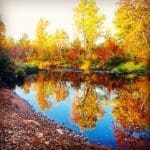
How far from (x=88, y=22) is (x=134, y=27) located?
15.5 inches

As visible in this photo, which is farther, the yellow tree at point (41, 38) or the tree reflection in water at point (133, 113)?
the yellow tree at point (41, 38)

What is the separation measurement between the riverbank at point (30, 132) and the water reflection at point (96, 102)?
8 cm

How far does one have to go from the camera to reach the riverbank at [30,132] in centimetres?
436

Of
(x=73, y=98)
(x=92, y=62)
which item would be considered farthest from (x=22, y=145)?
(x=92, y=62)

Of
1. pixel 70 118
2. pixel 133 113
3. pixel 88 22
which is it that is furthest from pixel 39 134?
pixel 88 22

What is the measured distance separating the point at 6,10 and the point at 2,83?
2.15 feet

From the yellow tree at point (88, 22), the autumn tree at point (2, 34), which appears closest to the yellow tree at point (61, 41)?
the yellow tree at point (88, 22)

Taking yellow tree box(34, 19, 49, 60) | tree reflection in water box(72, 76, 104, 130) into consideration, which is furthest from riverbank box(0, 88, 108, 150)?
yellow tree box(34, 19, 49, 60)

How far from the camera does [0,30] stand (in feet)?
15.4

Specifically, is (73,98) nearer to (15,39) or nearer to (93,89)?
(93,89)

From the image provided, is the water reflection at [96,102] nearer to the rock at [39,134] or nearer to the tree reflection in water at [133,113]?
the tree reflection in water at [133,113]

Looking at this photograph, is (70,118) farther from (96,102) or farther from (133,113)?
(133,113)

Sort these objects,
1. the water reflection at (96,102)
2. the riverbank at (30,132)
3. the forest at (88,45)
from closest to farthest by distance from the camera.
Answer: the riverbank at (30,132)
the water reflection at (96,102)
the forest at (88,45)

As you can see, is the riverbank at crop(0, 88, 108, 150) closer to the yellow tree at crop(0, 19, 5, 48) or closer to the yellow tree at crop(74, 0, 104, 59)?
the yellow tree at crop(0, 19, 5, 48)
